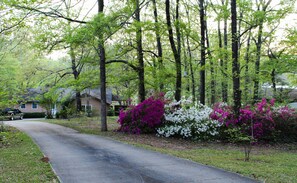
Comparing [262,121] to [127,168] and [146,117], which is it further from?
[127,168]

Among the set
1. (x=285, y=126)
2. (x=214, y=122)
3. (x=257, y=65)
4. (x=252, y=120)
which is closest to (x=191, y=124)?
(x=214, y=122)

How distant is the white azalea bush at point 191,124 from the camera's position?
14.0m

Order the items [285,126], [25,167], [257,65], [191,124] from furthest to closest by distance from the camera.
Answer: [257,65] < [191,124] < [285,126] < [25,167]

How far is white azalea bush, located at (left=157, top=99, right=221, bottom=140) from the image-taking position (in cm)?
1405

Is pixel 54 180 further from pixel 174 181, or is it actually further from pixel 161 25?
pixel 161 25

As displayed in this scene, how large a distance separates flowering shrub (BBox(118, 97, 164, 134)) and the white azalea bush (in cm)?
49

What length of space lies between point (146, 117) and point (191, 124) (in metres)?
2.71

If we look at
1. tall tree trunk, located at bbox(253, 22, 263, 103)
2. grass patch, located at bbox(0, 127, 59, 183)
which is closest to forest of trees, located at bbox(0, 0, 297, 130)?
tall tree trunk, located at bbox(253, 22, 263, 103)

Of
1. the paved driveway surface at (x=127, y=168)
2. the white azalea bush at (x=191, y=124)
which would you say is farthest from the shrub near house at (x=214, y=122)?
the paved driveway surface at (x=127, y=168)

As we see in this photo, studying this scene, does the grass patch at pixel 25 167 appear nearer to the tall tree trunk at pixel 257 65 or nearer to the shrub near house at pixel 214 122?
the shrub near house at pixel 214 122

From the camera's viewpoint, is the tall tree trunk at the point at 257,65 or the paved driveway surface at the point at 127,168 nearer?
the paved driveway surface at the point at 127,168

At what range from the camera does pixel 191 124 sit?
14.5 metres

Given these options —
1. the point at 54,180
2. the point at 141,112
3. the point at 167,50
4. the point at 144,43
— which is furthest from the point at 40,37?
the point at 167,50

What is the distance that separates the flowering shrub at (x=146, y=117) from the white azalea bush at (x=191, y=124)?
1.62ft
